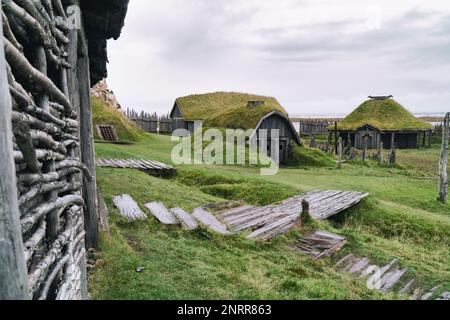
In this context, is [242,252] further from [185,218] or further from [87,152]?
[87,152]

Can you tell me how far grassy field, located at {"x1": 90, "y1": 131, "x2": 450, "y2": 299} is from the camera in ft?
15.5

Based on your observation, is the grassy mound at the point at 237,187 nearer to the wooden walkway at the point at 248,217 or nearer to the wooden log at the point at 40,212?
the wooden walkway at the point at 248,217

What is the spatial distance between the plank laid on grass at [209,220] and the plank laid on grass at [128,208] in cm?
120

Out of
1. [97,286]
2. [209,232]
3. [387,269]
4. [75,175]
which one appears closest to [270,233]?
[209,232]

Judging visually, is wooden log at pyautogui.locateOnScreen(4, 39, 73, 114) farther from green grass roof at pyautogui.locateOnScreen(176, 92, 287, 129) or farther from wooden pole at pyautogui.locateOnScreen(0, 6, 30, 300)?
green grass roof at pyautogui.locateOnScreen(176, 92, 287, 129)

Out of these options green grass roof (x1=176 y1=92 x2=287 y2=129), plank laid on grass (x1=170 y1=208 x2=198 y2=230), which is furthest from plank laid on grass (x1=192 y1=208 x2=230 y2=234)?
green grass roof (x1=176 y1=92 x2=287 y2=129)

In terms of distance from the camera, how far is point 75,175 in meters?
4.09

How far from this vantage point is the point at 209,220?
26.0 feet

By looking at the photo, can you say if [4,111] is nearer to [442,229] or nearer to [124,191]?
[124,191]

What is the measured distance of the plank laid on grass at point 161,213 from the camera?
7.41 meters

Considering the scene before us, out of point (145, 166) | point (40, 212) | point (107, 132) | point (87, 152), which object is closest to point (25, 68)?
point (40, 212)

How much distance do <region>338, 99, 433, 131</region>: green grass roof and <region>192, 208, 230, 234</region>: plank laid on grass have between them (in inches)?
1117

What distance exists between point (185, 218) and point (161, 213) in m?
0.55

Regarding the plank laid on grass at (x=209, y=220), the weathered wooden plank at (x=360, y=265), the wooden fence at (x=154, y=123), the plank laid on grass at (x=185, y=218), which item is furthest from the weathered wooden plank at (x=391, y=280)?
the wooden fence at (x=154, y=123)
